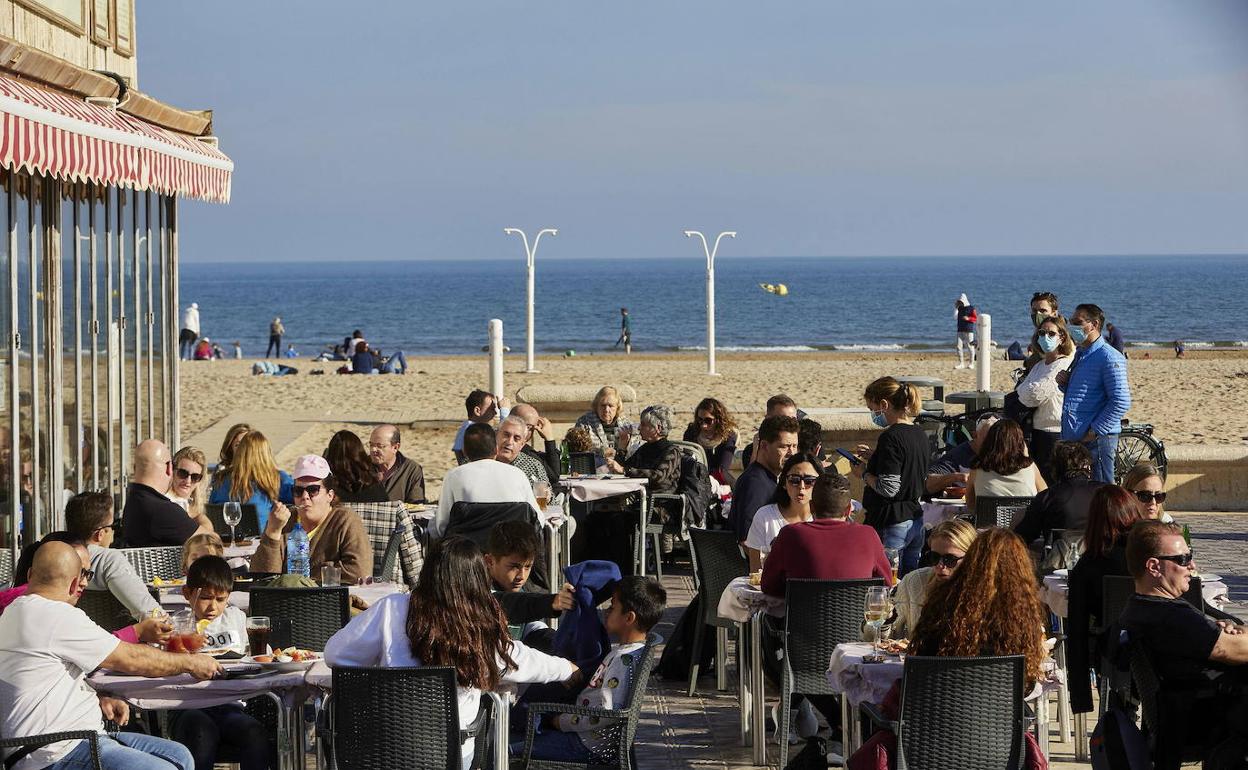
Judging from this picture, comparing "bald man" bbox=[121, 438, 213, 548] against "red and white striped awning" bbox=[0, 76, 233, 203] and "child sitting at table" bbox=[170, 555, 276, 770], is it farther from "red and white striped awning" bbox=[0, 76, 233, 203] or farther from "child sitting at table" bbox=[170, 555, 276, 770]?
"child sitting at table" bbox=[170, 555, 276, 770]

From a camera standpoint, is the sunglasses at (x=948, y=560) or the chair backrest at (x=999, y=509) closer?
the sunglasses at (x=948, y=560)

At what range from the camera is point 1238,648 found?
498cm

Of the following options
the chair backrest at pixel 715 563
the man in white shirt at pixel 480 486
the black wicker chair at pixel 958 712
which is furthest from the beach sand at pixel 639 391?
the black wicker chair at pixel 958 712

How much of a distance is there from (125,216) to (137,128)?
89.5 inches

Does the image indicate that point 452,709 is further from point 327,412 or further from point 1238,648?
point 327,412

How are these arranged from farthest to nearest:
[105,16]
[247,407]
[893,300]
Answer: [893,300] → [247,407] → [105,16]

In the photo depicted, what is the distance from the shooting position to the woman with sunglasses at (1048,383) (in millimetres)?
10445

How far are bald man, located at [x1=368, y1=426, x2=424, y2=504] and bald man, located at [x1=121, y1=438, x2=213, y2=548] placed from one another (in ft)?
5.38

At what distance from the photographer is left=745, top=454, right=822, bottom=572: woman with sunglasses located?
7.09 meters

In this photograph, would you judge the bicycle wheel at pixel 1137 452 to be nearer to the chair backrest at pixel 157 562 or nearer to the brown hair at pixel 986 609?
the brown hair at pixel 986 609

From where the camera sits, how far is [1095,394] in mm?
9906

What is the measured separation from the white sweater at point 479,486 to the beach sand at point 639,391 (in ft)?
22.8

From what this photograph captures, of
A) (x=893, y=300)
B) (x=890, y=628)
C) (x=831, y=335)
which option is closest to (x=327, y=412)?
(x=890, y=628)

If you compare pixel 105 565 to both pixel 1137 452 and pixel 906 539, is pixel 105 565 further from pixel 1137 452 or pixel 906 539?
pixel 1137 452
